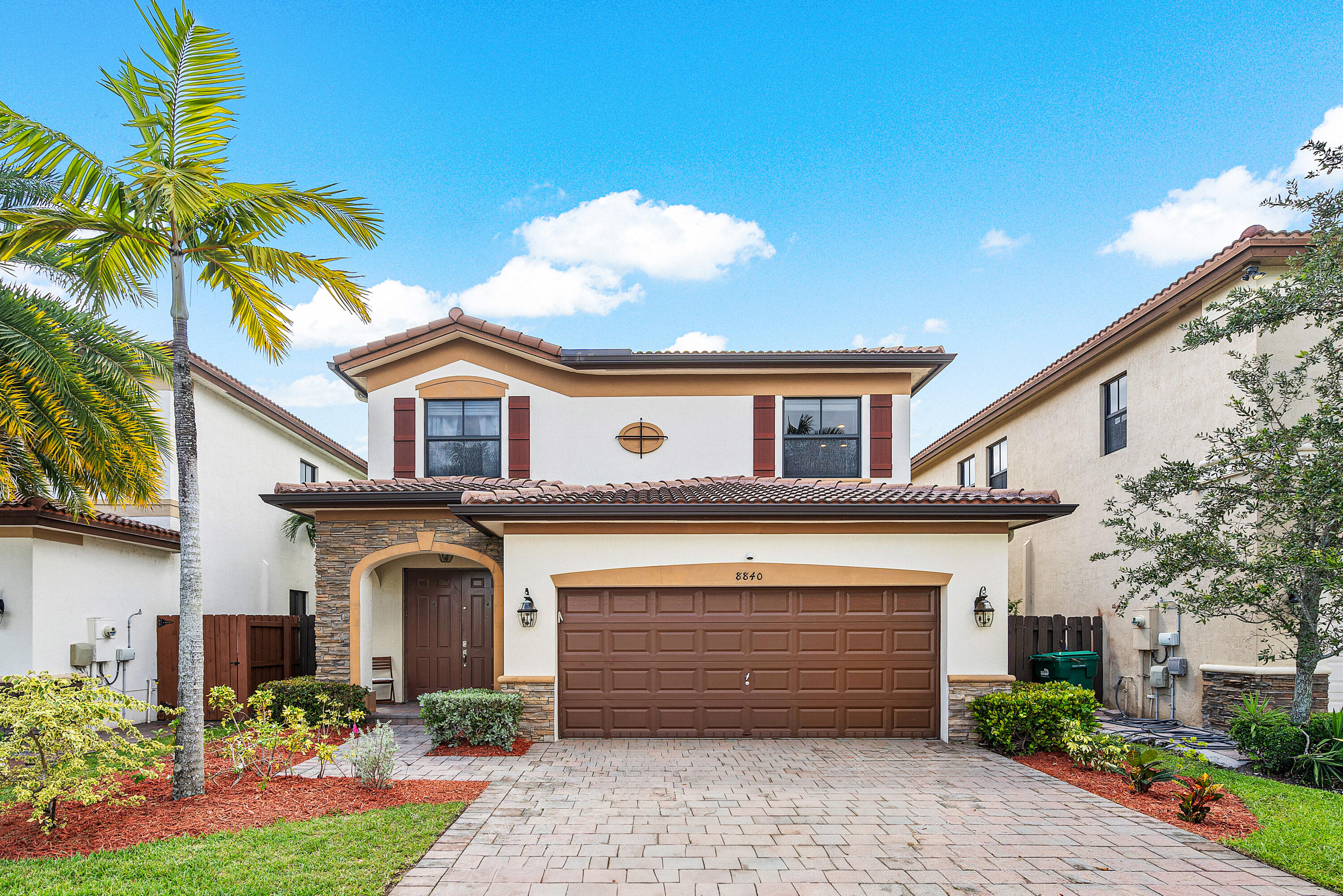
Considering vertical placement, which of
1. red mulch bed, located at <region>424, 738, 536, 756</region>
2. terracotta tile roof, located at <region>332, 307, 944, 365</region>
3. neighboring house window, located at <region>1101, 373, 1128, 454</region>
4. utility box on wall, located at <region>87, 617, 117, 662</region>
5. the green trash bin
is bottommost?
red mulch bed, located at <region>424, 738, 536, 756</region>

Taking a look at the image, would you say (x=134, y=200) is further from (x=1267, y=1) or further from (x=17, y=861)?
(x=1267, y=1)

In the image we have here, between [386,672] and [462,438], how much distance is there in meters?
4.36

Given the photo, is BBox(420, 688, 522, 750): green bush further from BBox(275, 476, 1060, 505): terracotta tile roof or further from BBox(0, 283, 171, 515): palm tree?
BBox(0, 283, 171, 515): palm tree

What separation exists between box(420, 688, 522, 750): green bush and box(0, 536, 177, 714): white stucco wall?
5.93 metres

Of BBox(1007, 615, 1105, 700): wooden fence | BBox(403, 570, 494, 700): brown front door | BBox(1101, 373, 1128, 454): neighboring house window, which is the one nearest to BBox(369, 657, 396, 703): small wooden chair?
BBox(403, 570, 494, 700): brown front door

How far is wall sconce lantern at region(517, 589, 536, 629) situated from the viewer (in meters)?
10.6

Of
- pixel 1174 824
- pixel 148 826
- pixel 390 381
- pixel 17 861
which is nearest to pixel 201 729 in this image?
pixel 148 826

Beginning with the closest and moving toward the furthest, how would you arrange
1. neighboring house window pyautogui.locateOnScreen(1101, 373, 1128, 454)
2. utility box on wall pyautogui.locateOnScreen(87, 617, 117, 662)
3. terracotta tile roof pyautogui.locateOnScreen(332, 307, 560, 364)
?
utility box on wall pyautogui.locateOnScreen(87, 617, 117, 662) → terracotta tile roof pyautogui.locateOnScreen(332, 307, 560, 364) → neighboring house window pyautogui.locateOnScreen(1101, 373, 1128, 454)

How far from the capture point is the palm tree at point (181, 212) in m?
6.78

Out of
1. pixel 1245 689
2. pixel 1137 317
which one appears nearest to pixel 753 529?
pixel 1245 689

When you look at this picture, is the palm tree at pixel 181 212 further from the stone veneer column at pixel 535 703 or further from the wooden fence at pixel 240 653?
the wooden fence at pixel 240 653

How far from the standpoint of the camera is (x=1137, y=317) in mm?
12773

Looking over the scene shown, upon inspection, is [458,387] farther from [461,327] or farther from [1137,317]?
[1137,317]

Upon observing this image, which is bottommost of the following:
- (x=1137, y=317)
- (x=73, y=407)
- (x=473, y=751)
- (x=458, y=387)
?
(x=473, y=751)
